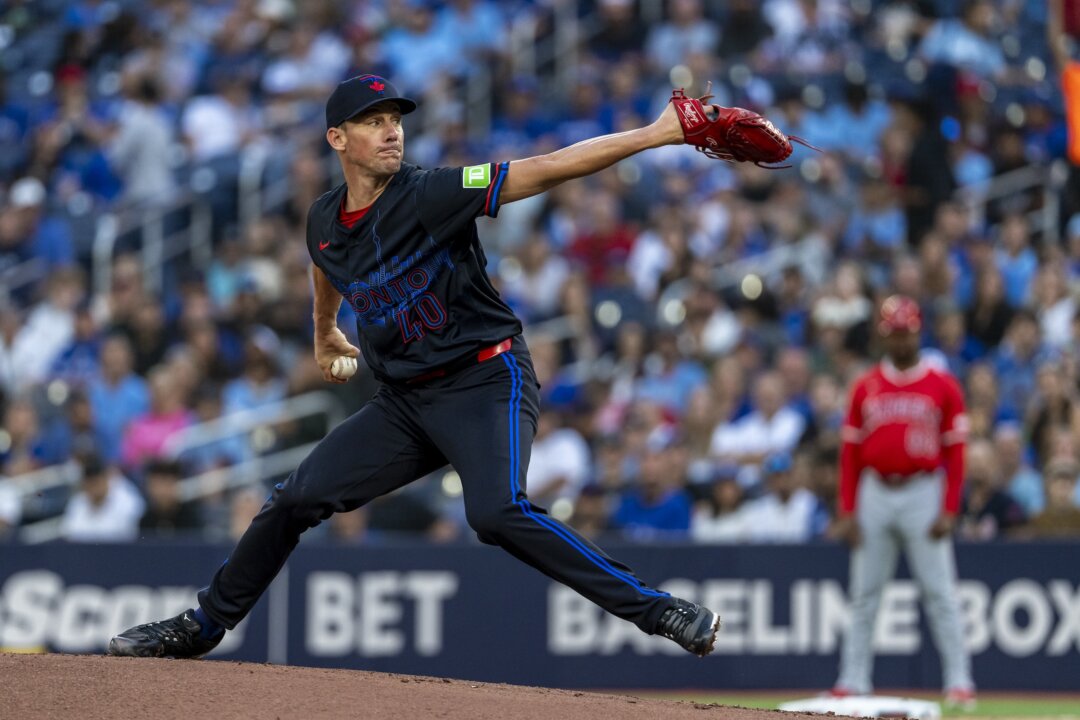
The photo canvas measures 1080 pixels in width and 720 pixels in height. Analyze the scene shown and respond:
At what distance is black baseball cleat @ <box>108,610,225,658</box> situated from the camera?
22.0 ft

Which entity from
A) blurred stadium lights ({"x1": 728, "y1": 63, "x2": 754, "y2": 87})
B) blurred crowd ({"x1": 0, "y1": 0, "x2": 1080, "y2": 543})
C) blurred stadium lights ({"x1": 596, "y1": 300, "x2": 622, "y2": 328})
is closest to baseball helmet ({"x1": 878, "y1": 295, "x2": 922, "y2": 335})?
blurred crowd ({"x1": 0, "y1": 0, "x2": 1080, "y2": 543})

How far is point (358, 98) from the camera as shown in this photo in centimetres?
627

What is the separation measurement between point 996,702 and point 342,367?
19.9ft

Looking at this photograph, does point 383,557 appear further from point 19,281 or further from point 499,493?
point 499,493

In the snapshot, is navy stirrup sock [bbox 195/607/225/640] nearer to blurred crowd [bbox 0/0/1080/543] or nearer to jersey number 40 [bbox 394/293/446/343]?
jersey number 40 [bbox 394/293/446/343]

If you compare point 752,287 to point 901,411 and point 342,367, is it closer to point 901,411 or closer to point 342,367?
point 901,411

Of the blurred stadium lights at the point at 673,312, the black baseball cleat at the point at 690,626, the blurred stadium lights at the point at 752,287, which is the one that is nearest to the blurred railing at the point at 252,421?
the blurred stadium lights at the point at 673,312

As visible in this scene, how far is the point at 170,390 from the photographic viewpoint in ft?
42.8

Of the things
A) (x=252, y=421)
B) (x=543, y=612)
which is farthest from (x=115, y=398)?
(x=543, y=612)

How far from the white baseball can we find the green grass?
399cm

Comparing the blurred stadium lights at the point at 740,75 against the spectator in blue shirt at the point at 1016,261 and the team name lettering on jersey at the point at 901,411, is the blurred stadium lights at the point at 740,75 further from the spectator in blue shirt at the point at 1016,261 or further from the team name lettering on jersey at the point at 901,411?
the team name lettering on jersey at the point at 901,411

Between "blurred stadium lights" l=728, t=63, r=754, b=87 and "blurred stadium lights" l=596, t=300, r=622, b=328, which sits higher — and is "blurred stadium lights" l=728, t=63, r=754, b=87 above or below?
above

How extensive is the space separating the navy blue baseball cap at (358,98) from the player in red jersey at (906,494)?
4.65 m

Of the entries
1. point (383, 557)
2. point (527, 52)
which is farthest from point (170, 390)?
point (527, 52)
